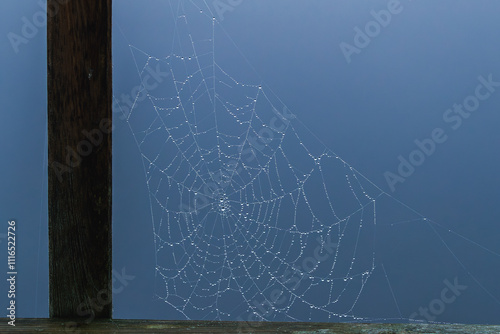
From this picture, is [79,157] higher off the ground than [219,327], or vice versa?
[79,157]

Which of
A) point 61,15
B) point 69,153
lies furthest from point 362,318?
point 61,15

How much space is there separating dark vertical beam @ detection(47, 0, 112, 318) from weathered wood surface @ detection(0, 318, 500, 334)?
2.3 inches

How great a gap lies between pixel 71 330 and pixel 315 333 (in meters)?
0.49

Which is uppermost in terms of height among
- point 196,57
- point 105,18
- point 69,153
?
point 196,57

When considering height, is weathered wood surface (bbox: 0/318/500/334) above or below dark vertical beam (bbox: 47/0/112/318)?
below

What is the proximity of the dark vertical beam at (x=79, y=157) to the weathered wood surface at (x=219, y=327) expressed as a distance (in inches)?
2.3

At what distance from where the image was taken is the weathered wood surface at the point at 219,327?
1119mm

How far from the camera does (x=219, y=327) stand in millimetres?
1134

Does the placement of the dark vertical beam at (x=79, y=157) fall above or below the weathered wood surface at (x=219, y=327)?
above

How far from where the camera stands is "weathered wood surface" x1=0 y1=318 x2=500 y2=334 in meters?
1.12

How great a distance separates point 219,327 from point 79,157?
0.46 metres

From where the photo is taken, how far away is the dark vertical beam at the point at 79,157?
117 centimetres

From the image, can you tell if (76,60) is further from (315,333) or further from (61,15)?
(315,333)

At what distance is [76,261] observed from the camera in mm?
1188
